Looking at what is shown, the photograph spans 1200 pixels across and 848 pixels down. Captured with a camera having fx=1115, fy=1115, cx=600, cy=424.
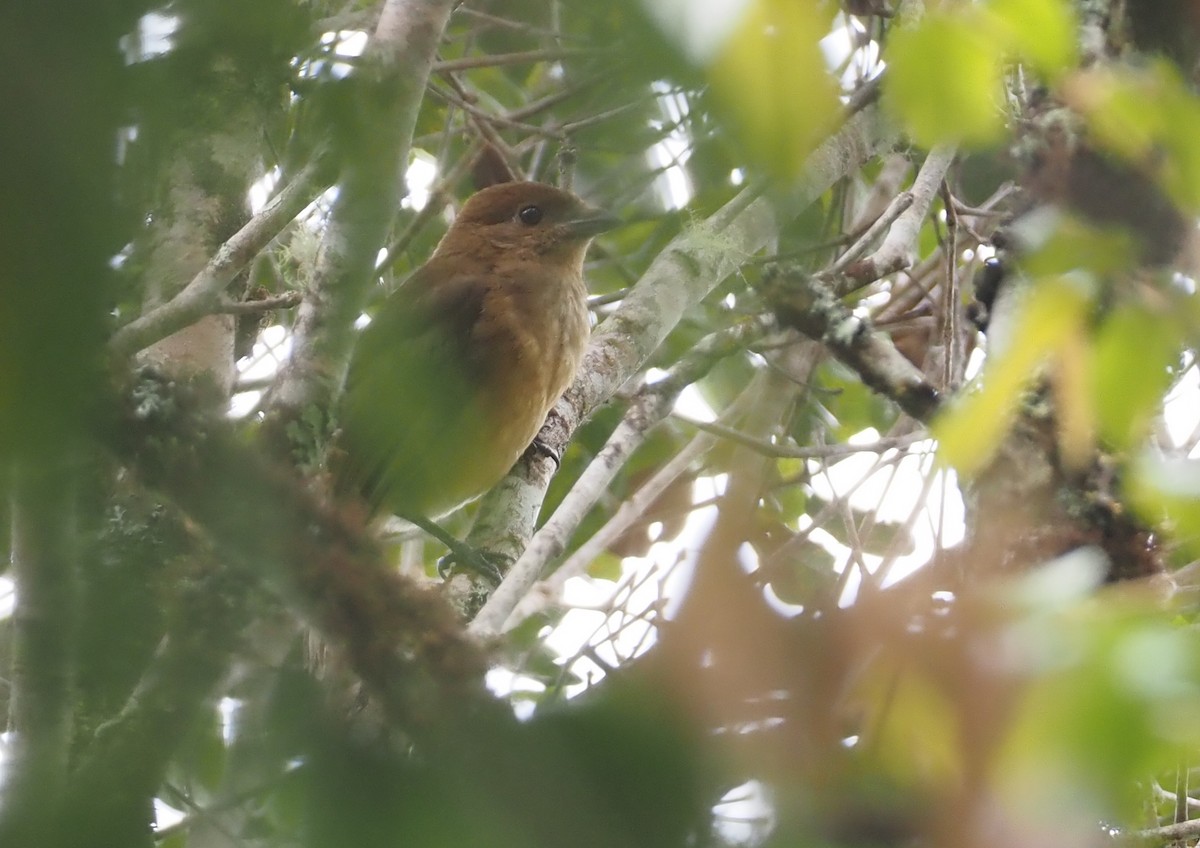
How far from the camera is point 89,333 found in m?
0.58

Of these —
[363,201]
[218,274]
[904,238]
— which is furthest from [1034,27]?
[904,238]

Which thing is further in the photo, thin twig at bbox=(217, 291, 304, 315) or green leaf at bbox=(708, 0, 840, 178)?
thin twig at bbox=(217, 291, 304, 315)

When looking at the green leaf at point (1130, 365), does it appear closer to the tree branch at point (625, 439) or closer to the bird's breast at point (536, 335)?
the tree branch at point (625, 439)

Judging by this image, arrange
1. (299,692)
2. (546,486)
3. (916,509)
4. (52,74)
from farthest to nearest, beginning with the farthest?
(546,486) < (916,509) < (299,692) < (52,74)

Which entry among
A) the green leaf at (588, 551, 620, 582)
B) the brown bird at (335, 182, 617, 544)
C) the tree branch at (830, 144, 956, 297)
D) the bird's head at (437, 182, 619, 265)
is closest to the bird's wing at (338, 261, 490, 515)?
the brown bird at (335, 182, 617, 544)

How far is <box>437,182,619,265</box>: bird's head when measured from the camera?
4.11m

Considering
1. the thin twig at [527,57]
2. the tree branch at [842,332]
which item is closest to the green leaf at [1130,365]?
the thin twig at [527,57]

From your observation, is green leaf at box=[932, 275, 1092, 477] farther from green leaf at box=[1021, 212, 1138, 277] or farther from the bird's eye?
the bird's eye

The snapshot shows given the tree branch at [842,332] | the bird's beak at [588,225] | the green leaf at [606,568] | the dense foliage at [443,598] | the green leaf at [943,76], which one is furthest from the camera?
the green leaf at [606,568]

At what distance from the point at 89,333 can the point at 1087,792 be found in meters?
0.57

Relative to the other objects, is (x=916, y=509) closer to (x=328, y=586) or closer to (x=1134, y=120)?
(x=1134, y=120)

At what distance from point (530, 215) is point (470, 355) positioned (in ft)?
8.51

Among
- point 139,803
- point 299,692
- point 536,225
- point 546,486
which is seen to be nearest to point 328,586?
point 299,692

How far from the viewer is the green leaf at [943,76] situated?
2.56 ft
